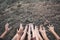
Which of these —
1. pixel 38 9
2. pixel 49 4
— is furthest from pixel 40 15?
pixel 49 4

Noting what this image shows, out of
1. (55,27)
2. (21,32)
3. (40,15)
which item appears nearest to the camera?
(21,32)

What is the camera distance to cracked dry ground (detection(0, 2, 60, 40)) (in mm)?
5340

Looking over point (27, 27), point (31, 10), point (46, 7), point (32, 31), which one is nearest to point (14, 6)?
point (31, 10)

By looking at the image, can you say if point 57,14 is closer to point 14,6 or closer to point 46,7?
point 46,7

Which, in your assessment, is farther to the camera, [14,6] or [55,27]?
[14,6]

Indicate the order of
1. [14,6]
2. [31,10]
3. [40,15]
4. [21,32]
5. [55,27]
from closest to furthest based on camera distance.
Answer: [21,32], [55,27], [40,15], [31,10], [14,6]

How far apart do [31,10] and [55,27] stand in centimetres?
138

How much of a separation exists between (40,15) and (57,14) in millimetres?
573

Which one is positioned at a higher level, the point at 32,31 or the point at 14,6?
the point at 32,31

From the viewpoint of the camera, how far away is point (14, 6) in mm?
6555

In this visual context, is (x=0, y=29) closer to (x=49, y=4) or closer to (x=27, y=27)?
(x=27, y=27)

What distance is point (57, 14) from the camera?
18.9ft

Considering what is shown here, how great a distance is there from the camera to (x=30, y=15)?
5.84 metres

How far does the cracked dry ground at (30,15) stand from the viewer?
5.34 m
